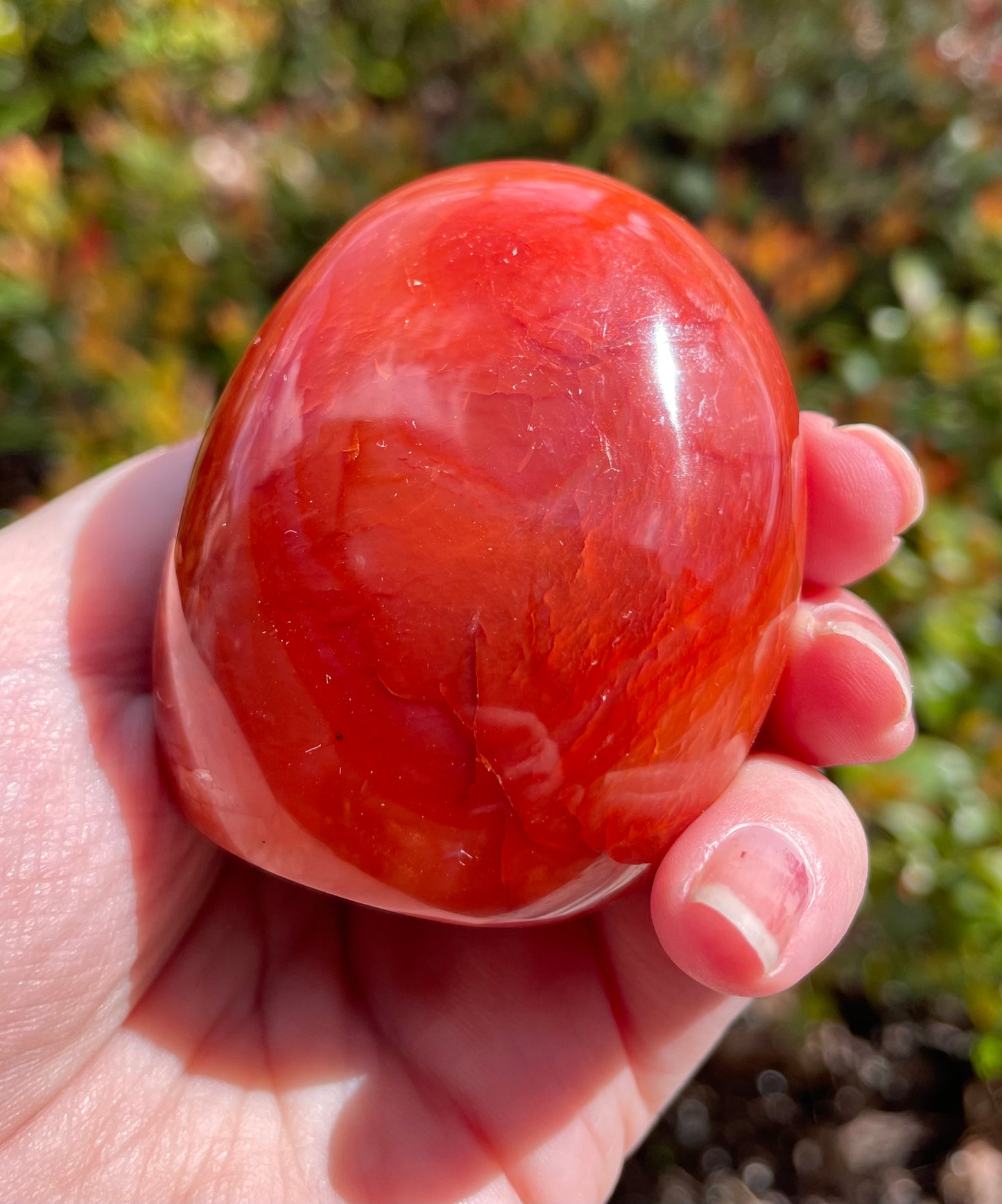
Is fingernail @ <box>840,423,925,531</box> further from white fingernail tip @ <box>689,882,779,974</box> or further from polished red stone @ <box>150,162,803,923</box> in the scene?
white fingernail tip @ <box>689,882,779,974</box>

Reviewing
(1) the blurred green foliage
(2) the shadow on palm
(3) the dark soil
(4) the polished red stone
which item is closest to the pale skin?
(2) the shadow on palm

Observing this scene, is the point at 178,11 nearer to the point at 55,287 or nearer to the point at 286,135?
the point at 286,135

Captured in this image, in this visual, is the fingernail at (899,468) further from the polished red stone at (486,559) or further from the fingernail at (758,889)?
the fingernail at (758,889)

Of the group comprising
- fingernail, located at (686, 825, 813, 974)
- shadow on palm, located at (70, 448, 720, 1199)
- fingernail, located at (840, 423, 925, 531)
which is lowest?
shadow on palm, located at (70, 448, 720, 1199)

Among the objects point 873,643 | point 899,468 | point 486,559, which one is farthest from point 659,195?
point 486,559

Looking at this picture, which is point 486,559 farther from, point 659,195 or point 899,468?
point 659,195

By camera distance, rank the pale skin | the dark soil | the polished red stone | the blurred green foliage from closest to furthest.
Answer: the polished red stone
the pale skin
the blurred green foliage
the dark soil
